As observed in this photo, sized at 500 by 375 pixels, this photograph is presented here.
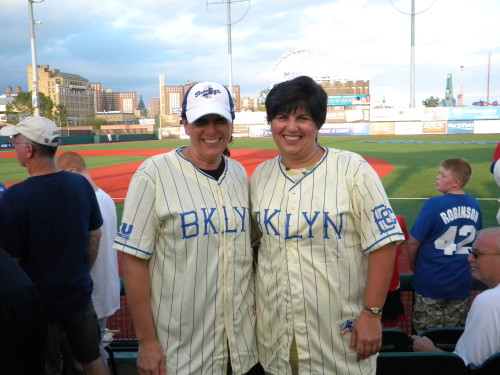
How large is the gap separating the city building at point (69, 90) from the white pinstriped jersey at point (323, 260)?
11814 cm

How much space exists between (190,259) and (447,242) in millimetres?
2314

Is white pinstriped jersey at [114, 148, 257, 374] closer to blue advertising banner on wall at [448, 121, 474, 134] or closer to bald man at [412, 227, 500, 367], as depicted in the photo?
bald man at [412, 227, 500, 367]

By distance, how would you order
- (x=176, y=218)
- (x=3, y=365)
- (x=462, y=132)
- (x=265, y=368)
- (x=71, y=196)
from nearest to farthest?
(x=3, y=365) → (x=176, y=218) → (x=265, y=368) → (x=71, y=196) → (x=462, y=132)

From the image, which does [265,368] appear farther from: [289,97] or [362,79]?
[362,79]

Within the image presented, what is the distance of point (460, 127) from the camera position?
147ft

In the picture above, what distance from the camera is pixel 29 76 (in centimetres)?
9938

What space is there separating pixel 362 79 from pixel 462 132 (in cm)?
3293

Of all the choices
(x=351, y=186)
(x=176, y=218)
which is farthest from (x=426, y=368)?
(x=176, y=218)

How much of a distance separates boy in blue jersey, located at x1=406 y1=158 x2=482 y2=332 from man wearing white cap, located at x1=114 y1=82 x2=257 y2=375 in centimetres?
195

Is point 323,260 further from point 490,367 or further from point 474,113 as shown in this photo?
point 474,113

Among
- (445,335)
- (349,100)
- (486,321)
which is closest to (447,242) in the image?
(445,335)

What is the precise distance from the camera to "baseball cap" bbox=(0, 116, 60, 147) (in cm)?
267

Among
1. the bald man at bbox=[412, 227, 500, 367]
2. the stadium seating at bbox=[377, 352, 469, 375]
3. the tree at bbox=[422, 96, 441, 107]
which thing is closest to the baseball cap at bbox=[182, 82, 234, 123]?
the stadium seating at bbox=[377, 352, 469, 375]

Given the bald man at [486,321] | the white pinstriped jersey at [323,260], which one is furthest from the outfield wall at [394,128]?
the white pinstriped jersey at [323,260]
